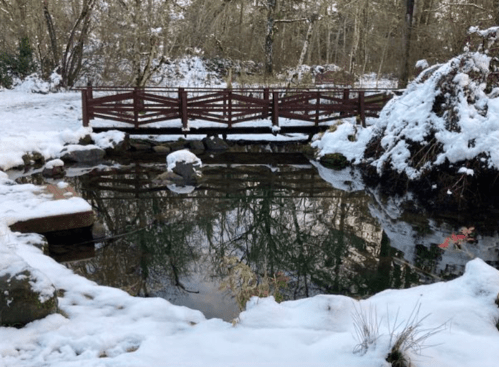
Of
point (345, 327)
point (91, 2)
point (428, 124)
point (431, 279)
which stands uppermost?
point (91, 2)

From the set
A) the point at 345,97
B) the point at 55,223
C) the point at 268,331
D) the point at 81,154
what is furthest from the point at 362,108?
the point at 268,331

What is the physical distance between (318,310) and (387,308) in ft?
1.73

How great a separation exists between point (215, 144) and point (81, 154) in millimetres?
3993

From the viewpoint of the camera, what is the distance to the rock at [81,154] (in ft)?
36.6

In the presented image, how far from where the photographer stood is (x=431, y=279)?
5391 mm

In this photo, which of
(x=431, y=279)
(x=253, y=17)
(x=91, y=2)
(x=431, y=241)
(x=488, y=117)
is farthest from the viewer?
(x=253, y=17)

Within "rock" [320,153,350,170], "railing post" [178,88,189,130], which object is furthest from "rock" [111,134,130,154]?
"rock" [320,153,350,170]

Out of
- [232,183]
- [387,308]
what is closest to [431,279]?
[387,308]

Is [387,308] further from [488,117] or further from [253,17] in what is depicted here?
[253,17]

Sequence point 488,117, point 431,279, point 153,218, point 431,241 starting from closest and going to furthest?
1. point 431,279
2. point 431,241
3. point 153,218
4. point 488,117

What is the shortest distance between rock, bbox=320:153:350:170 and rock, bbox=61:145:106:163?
623 cm

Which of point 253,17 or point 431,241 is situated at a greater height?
point 253,17

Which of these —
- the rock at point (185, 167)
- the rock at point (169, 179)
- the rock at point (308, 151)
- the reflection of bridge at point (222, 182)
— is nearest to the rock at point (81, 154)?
the reflection of bridge at point (222, 182)

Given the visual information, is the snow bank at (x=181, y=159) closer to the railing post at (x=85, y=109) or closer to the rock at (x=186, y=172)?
the rock at (x=186, y=172)
